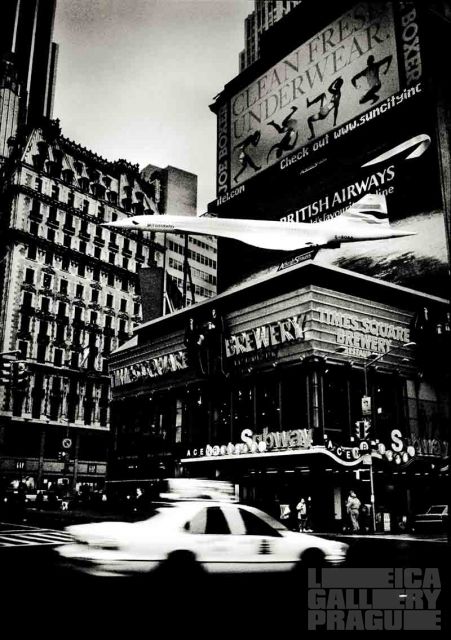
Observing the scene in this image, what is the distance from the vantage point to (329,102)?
49812 mm

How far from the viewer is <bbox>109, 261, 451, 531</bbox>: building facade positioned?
3612 centimetres

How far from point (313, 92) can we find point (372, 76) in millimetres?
5334

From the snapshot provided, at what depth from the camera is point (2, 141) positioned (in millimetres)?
78562

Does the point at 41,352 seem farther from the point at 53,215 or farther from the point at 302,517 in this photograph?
the point at 302,517

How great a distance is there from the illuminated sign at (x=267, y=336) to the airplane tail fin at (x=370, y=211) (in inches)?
456

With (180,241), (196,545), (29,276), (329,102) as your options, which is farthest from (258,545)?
(180,241)

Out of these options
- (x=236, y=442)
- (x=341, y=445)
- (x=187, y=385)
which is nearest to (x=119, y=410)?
(x=187, y=385)

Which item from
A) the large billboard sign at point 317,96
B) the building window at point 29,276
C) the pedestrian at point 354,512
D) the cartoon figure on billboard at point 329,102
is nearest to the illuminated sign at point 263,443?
the pedestrian at point 354,512

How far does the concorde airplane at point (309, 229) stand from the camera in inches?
1586

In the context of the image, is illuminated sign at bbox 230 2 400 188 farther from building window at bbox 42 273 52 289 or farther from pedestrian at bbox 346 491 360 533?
pedestrian at bbox 346 491 360 533

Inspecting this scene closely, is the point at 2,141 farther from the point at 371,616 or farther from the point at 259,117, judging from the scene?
the point at 371,616

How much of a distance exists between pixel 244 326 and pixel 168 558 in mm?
32996

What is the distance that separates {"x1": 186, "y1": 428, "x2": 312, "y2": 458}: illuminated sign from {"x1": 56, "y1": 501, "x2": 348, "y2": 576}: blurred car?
79.1 feet

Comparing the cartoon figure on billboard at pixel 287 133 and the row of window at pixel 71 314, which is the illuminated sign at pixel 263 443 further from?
the row of window at pixel 71 314
